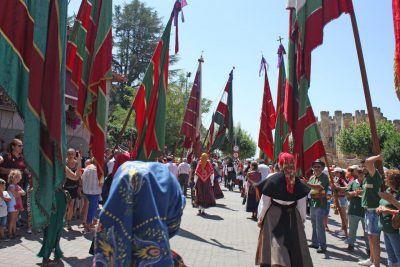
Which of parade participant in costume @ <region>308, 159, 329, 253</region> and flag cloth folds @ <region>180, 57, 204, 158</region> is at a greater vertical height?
flag cloth folds @ <region>180, 57, 204, 158</region>

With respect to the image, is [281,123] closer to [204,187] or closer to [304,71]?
[304,71]

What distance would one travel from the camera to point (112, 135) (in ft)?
112

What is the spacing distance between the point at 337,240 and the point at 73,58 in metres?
7.82

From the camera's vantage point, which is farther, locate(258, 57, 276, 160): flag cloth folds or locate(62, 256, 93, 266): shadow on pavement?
locate(258, 57, 276, 160): flag cloth folds

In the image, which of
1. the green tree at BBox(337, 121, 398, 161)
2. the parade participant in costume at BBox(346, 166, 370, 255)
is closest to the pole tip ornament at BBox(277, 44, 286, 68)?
the parade participant in costume at BBox(346, 166, 370, 255)

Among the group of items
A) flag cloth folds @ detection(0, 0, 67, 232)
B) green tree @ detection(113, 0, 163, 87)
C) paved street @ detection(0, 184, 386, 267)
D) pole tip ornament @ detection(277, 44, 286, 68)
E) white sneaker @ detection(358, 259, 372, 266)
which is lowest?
white sneaker @ detection(358, 259, 372, 266)

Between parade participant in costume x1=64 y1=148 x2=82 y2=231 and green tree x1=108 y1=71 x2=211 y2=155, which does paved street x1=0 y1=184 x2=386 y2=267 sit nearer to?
parade participant in costume x1=64 y1=148 x2=82 y2=231

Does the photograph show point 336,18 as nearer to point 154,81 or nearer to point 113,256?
point 154,81

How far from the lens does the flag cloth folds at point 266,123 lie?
13836 mm

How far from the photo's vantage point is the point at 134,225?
278 cm

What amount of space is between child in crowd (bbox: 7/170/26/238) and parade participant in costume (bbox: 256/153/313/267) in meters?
5.33

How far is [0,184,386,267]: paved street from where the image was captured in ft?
23.5

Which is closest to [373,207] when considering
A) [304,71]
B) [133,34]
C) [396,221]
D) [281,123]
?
[396,221]

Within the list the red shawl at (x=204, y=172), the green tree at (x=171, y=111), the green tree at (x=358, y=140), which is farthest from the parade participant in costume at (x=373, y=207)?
the green tree at (x=358, y=140)
